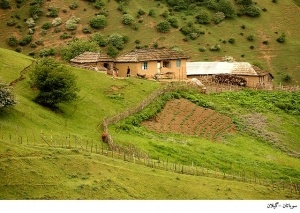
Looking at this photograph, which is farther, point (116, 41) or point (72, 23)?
point (72, 23)

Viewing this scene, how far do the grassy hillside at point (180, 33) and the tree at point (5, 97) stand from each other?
4240 cm

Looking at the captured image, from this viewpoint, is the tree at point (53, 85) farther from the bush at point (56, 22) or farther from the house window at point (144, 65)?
the bush at point (56, 22)


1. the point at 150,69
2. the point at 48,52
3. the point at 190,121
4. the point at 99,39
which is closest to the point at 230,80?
the point at 150,69

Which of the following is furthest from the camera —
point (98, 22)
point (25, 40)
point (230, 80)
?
point (98, 22)

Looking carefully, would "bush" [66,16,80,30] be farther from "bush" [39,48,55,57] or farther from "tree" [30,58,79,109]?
"tree" [30,58,79,109]

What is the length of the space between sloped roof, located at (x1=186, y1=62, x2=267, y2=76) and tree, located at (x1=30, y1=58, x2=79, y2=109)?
2457cm

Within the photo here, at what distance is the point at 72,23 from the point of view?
87.8m

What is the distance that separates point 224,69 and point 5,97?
32825mm

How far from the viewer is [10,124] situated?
37.1 meters

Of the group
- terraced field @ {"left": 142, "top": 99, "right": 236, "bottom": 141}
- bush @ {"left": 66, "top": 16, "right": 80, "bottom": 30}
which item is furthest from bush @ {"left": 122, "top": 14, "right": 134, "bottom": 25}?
terraced field @ {"left": 142, "top": 99, "right": 236, "bottom": 141}

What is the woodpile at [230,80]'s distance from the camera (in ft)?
206

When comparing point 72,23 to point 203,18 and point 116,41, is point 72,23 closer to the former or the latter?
point 116,41

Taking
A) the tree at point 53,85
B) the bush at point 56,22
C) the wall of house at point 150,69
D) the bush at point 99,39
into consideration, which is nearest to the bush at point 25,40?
the bush at point 56,22
